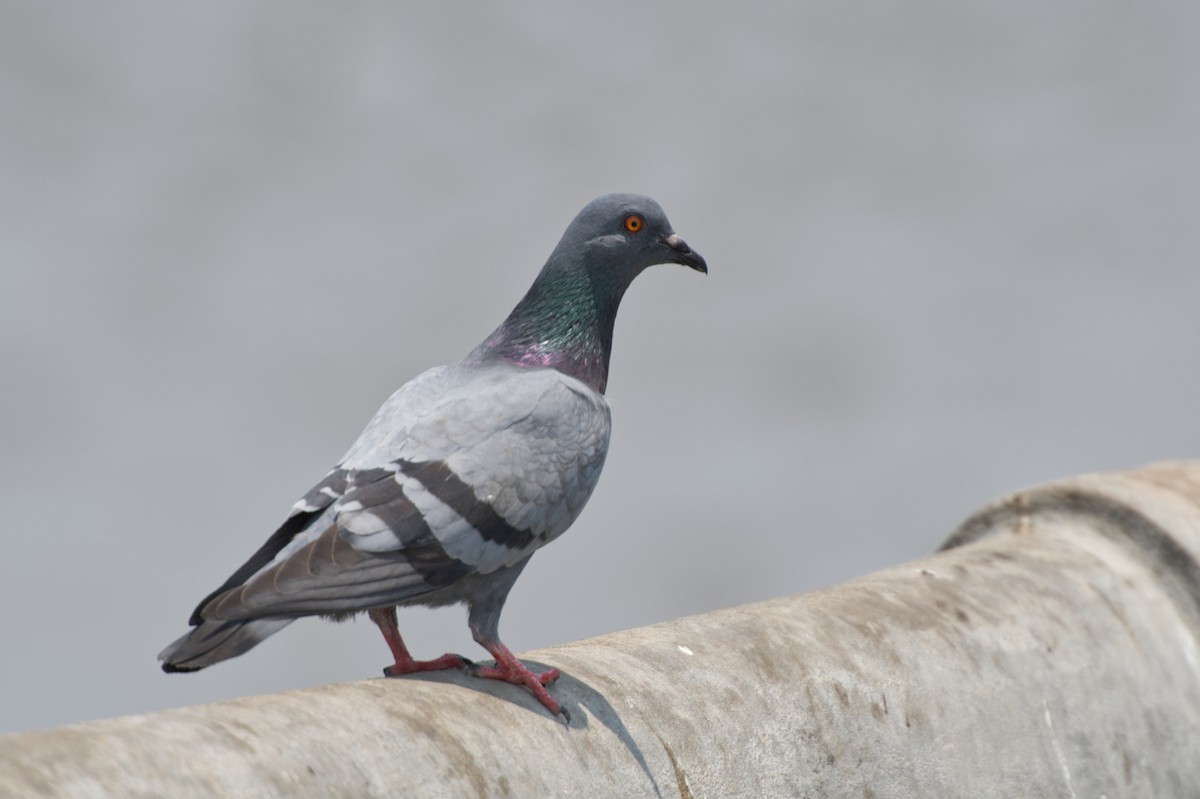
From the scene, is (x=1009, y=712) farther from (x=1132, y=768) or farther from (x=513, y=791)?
(x=513, y=791)

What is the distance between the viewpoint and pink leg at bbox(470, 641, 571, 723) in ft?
12.6

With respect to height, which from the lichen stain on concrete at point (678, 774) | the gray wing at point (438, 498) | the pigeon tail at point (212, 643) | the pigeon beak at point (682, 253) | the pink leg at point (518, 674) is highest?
the pigeon beak at point (682, 253)

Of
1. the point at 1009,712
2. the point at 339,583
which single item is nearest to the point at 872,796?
the point at 1009,712

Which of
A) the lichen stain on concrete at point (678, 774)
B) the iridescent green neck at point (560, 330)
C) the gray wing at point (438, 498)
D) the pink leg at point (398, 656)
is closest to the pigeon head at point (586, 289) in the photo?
the iridescent green neck at point (560, 330)

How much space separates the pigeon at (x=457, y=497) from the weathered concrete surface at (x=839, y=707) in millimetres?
251

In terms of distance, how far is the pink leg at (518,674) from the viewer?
3.85m

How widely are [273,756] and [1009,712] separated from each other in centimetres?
277

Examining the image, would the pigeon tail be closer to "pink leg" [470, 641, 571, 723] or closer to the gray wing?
the gray wing

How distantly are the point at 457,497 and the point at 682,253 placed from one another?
1.45 m

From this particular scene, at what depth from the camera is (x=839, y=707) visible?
4445 mm

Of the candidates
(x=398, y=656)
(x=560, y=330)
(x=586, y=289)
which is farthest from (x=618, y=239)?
(x=398, y=656)

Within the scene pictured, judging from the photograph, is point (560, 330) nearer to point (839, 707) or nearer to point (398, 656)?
point (398, 656)

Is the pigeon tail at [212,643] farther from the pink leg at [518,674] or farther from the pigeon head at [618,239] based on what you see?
the pigeon head at [618,239]

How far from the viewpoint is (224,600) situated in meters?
3.63
